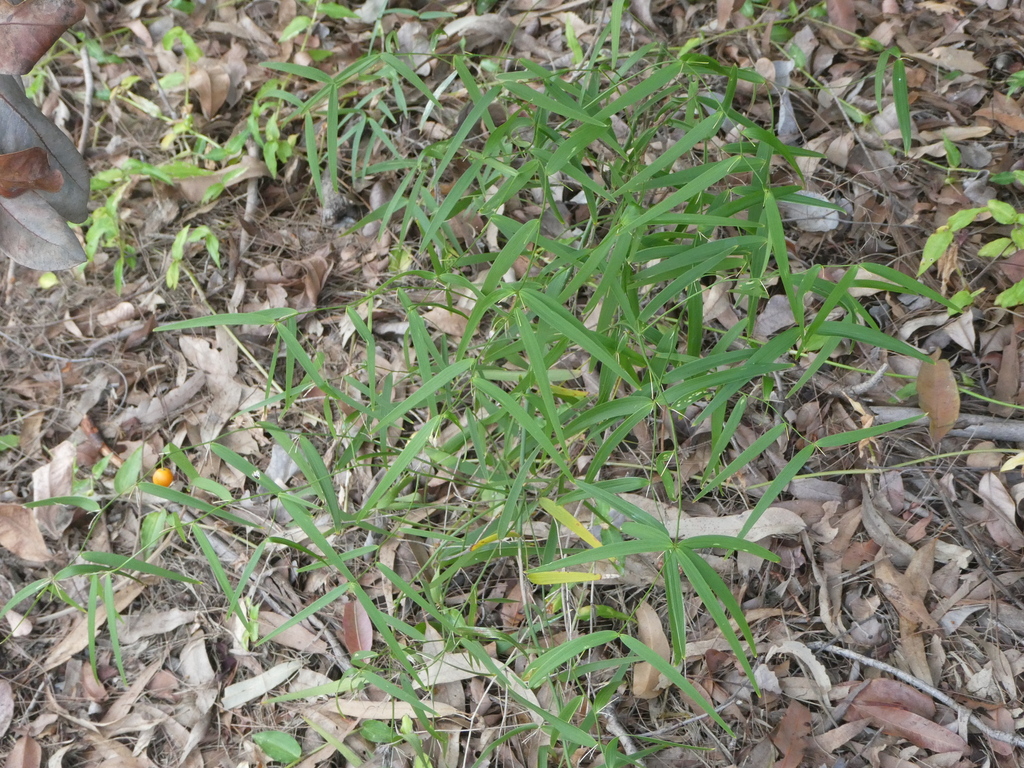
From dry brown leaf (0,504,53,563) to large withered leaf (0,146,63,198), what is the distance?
111cm

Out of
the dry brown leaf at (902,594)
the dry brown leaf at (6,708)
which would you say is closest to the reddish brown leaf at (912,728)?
the dry brown leaf at (902,594)

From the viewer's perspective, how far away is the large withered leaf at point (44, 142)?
110 centimetres

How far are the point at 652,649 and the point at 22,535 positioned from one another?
1.54 metres

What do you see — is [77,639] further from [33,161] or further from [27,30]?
[27,30]

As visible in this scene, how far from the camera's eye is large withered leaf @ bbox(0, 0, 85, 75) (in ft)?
3.21

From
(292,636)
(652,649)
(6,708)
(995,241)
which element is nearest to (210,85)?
(292,636)

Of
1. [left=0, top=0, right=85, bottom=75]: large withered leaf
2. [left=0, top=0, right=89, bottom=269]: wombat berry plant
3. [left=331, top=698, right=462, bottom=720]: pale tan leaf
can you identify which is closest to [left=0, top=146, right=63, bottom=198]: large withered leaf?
[left=0, top=0, right=89, bottom=269]: wombat berry plant

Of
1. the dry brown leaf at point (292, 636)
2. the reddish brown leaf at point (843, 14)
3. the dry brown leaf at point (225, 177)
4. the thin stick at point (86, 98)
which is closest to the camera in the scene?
the dry brown leaf at point (292, 636)

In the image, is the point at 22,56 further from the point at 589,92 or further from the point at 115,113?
the point at 115,113

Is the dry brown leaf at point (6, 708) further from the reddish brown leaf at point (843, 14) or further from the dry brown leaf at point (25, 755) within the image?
the reddish brown leaf at point (843, 14)

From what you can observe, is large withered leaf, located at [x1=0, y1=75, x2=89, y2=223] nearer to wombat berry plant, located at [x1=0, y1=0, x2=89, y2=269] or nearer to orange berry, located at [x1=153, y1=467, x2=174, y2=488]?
wombat berry plant, located at [x1=0, y1=0, x2=89, y2=269]

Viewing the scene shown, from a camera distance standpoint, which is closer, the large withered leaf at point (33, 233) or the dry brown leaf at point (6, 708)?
the large withered leaf at point (33, 233)

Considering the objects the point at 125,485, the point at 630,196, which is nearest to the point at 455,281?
the point at 630,196

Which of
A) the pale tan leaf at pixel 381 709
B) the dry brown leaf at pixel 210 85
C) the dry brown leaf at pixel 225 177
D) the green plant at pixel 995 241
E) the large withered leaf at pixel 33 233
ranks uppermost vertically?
the large withered leaf at pixel 33 233
